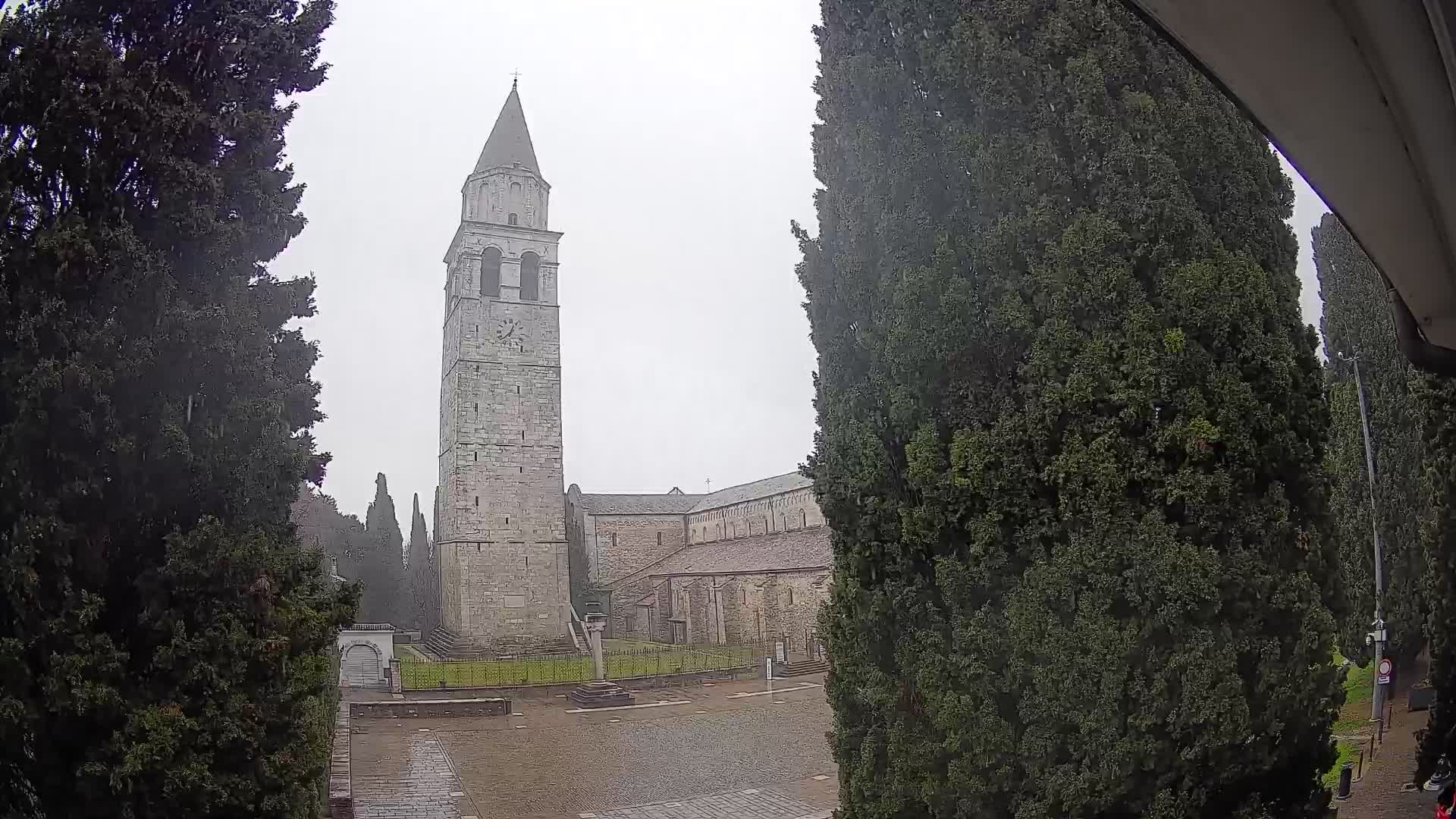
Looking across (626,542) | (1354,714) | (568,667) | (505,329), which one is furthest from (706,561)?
(1354,714)

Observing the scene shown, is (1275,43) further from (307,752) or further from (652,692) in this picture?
(652,692)

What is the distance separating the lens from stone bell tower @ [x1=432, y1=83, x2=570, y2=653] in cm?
3197

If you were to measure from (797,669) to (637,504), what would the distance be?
20.7 metres

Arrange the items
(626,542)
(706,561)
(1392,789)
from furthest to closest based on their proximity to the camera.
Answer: (626,542) < (706,561) < (1392,789)

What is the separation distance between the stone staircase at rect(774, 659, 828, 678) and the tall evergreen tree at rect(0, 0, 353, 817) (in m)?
23.5

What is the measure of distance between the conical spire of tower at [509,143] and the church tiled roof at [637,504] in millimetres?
18181

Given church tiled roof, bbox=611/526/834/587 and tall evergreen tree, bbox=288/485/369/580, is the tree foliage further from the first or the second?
church tiled roof, bbox=611/526/834/587

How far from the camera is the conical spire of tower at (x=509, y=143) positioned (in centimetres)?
3459

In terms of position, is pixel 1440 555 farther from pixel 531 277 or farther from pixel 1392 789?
pixel 531 277

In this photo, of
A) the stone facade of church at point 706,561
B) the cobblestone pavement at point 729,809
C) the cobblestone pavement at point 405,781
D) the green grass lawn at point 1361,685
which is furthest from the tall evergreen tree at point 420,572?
the green grass lawn at point 1361,685

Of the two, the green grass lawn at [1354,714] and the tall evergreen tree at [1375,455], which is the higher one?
the tall evergreen tree at [1375,455]

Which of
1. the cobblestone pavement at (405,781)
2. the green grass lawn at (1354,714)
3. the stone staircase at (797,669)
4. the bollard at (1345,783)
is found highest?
the bollard at (1345,783)

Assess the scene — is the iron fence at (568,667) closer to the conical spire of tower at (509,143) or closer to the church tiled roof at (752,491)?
the church tiled roof at (752,491)

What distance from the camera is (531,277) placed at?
113 ft
